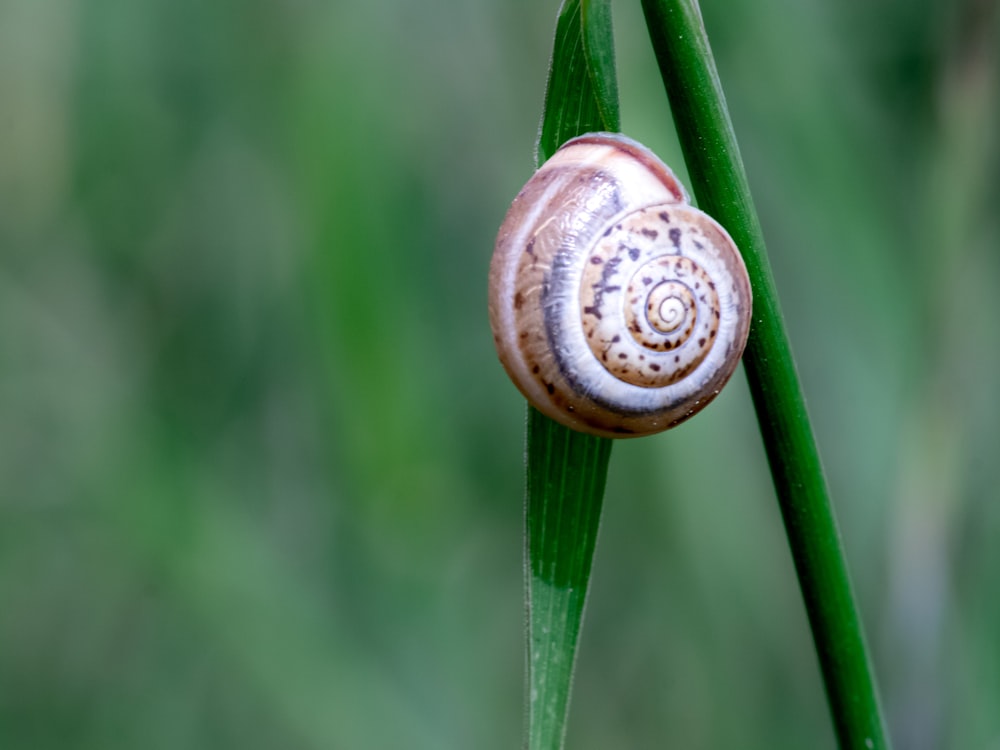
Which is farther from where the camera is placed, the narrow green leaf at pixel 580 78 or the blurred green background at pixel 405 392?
the blurred green background at pixel 405 392

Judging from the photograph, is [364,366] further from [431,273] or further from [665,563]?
[665,563]

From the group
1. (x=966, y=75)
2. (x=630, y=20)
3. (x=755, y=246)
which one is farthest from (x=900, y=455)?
(x=755, y=246)

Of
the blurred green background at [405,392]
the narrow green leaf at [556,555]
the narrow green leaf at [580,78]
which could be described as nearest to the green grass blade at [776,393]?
the narrow green leaf at [580,78]

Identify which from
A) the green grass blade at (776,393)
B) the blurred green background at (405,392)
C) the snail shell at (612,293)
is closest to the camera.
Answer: the green grass blade at (776,393)

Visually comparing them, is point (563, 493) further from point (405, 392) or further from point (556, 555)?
point (405, 392)

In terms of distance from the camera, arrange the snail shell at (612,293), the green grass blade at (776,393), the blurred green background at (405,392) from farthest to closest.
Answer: the blurred green background at (405,392)
the snail shell at (612,293)
the green grass blade at (776,393)

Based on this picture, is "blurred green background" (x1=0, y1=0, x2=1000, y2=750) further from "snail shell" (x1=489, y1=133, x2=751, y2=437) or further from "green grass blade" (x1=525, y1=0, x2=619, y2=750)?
"green grass blade" (x1=525, y1=0, x2=619, y2=750)

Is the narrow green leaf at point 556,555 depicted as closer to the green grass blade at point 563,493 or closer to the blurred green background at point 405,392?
the green grass blade at point 563,493

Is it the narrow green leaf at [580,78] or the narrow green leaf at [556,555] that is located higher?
the narrow green leaf at [580,78]
